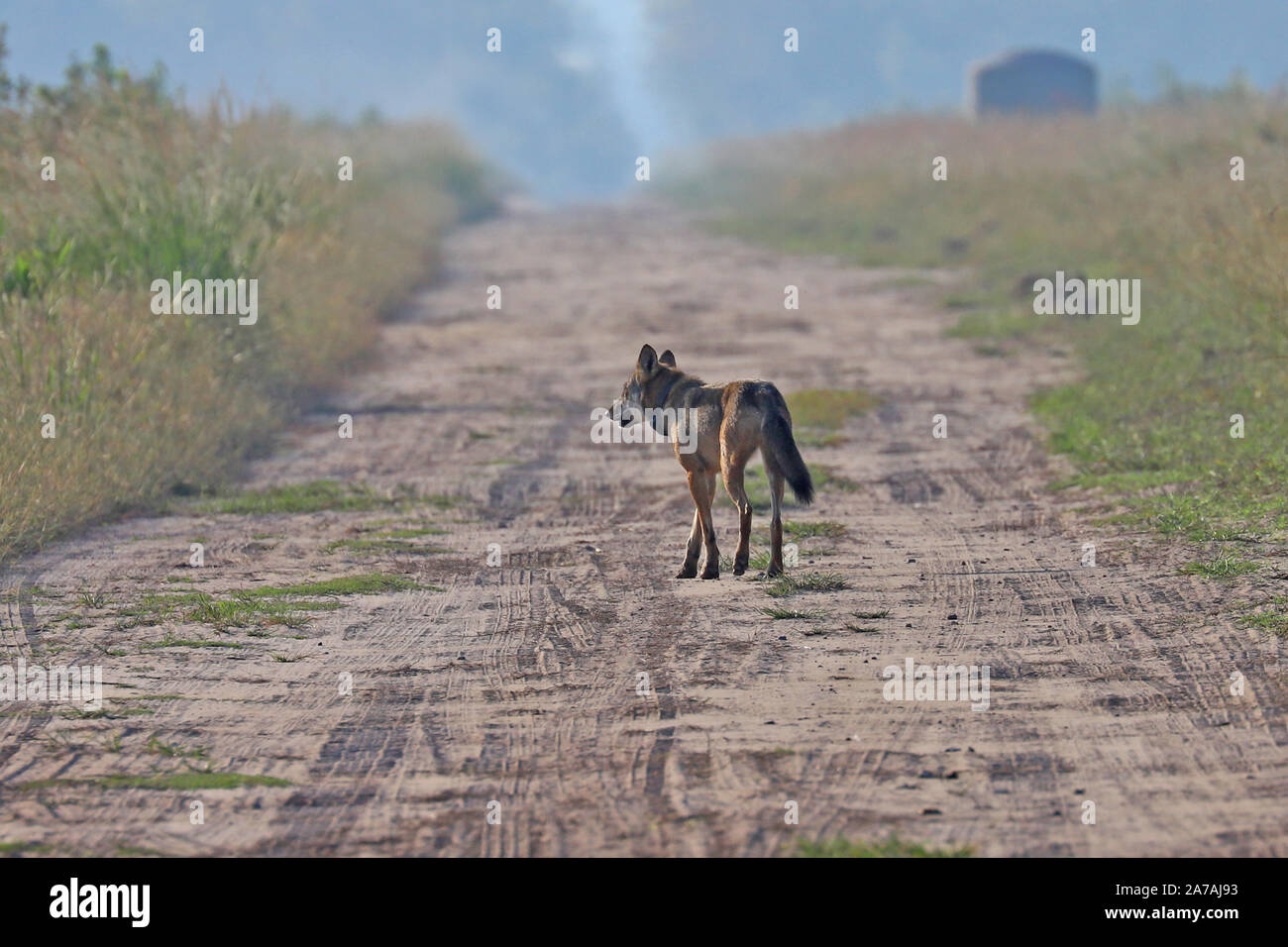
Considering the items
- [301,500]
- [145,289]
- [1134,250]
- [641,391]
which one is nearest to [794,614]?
[641,391]

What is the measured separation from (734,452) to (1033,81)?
40062 mm

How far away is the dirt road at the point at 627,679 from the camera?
4.57 metres

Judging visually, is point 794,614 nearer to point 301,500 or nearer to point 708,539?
point 708,539

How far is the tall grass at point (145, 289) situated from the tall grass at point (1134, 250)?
231 inches

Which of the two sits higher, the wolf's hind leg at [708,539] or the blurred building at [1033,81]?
the blurred building at [1033,81]

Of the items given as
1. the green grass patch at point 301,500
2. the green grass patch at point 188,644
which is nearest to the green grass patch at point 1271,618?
the green grass patch at point 188,644

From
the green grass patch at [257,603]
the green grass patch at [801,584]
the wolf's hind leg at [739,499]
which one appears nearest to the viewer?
the green grass patch at [257,603]

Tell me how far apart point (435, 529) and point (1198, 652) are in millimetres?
4347

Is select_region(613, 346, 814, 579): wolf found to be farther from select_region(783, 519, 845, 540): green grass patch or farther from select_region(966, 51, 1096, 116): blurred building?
select_region(966, 51, 1096, 116): blurred building

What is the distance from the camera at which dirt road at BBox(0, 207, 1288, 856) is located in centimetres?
457

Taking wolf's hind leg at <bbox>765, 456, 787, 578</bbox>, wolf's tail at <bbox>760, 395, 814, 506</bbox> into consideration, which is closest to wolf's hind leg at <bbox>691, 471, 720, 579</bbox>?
wolf's hind leg at <bbox>765, 456, 787, 578</bbox>

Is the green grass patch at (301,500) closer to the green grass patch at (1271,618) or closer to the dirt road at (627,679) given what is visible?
the dirt road at (627,679)

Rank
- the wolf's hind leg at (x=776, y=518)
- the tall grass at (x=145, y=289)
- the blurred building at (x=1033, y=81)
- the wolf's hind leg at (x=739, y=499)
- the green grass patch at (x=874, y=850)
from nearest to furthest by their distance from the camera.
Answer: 1. the green grass patch at (x=874, y=850)
2. the wolf's hind leg at (x=776, y=518)
3. the wolf's hind leg at (x=739, y=499)
4. the tall grass at (x=145, y=289)
5. the blurred building at (x=1033, y=81)

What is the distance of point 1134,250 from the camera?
18312mm
